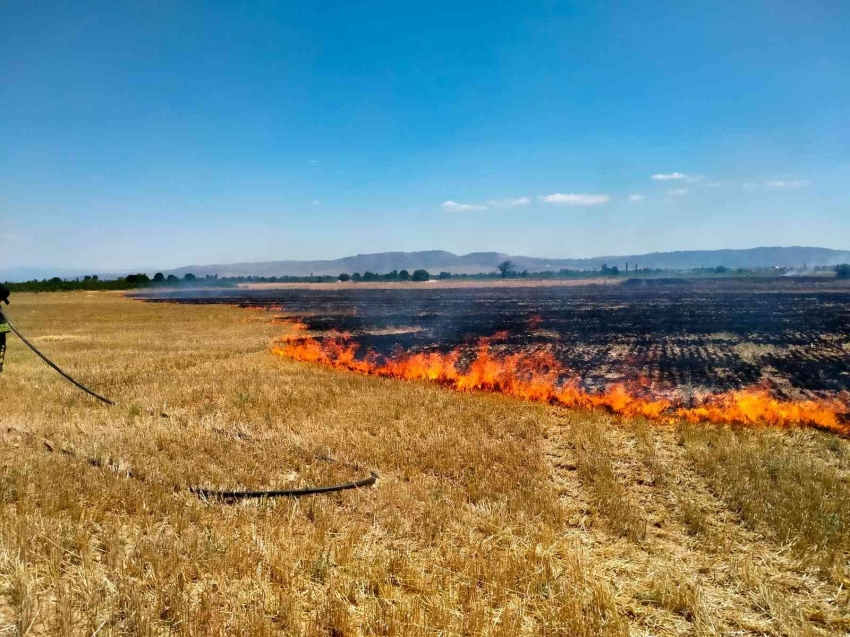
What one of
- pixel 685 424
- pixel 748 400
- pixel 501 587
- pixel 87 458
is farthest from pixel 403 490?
pixel 748 400

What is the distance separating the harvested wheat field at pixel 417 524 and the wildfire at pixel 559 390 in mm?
1203

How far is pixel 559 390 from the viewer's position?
15.6 metres

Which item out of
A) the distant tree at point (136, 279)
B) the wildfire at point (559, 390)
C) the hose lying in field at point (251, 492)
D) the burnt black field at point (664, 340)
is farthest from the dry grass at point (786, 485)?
the distant tree at point (136, 279)

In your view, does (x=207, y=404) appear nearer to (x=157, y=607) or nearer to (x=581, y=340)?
(x=157, y=607)

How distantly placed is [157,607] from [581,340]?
25415 millimetres

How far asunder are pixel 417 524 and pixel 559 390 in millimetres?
9901

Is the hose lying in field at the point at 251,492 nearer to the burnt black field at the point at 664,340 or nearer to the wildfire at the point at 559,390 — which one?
the wildfire at the point at 559,390

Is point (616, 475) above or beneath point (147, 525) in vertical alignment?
beneath

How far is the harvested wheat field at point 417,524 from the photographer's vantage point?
4793 mm

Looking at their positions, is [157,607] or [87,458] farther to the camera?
[87,458]

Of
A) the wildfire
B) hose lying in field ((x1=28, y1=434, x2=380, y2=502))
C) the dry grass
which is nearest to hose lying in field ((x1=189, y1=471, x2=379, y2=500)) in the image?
hose lying in field ((x1=28, y1=434, x2=380, y2=502))

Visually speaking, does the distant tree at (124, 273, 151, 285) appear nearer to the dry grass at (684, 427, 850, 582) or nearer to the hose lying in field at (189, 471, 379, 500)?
A: the hose lying in field at (189, 471, 379, 500)

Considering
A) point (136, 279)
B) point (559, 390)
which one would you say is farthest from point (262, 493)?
point (136, 279)

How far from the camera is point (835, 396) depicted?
47.4ft
